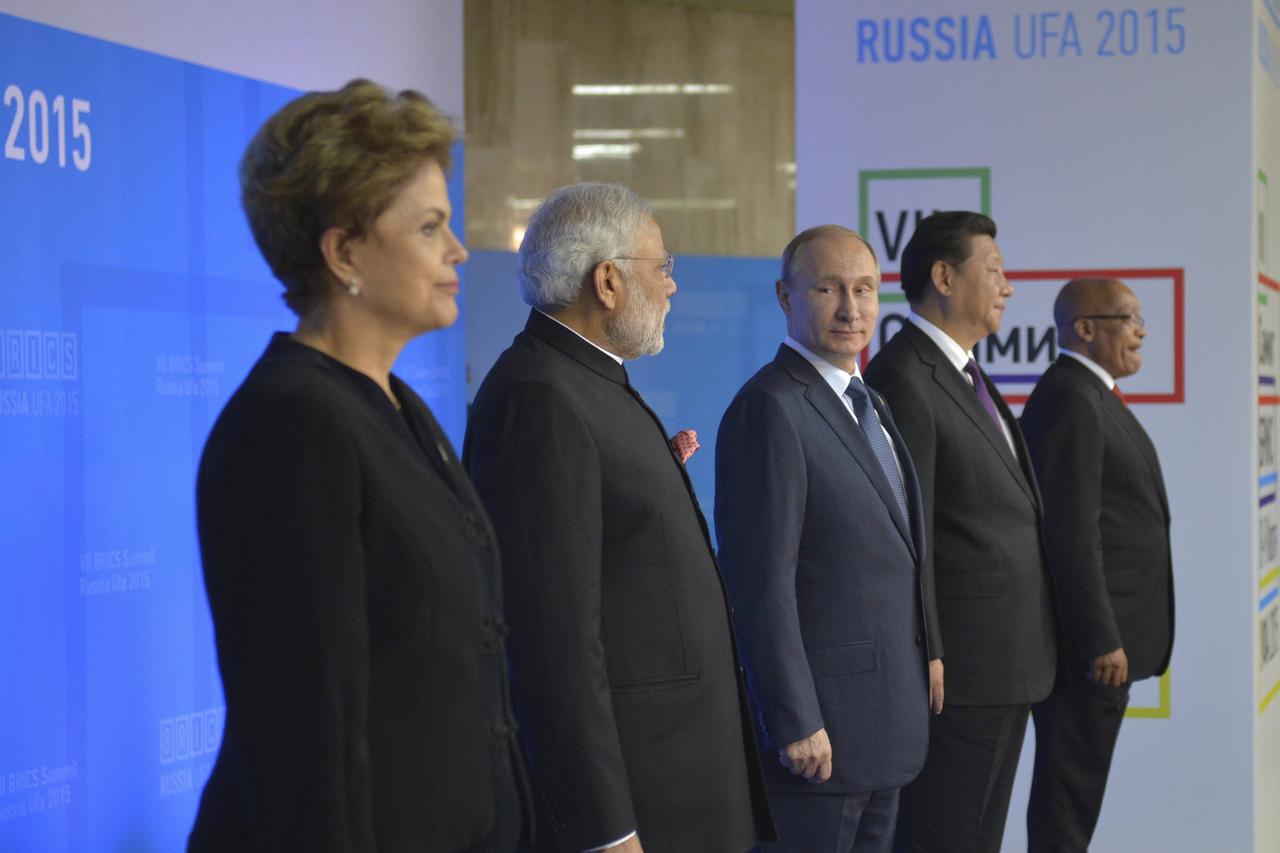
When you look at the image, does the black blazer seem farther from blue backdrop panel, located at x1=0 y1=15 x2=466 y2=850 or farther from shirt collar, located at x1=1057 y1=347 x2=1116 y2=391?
shirt collar, located at x1=1057 y1=347 x2=1116 y2=391

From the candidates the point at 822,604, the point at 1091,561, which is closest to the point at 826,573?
the point at 822,604

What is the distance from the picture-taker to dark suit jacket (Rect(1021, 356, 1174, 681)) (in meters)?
4.21

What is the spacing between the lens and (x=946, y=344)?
3.82 m

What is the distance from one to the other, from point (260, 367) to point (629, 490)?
850mm

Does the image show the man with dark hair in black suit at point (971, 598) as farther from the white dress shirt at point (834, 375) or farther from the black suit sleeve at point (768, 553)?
the black suit sleeve at point (768, 553)

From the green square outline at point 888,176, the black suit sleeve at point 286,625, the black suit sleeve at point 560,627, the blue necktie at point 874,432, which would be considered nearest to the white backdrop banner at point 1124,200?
the green square outline at point 888,176

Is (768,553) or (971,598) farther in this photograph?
(971,598)

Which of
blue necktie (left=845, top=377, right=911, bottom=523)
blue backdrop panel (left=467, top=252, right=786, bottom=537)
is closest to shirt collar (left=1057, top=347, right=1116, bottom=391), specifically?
blue necktie (left=845, top=377, right=911, bottom=523)

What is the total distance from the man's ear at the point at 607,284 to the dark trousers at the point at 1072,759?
7.40 ft

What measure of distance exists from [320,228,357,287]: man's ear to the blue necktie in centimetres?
174

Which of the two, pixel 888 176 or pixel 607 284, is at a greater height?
pixel 888 176

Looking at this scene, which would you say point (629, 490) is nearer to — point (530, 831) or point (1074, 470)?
point (530, 831)

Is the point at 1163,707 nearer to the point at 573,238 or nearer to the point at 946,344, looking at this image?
the point at 946,344

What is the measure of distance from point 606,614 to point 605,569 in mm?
69
